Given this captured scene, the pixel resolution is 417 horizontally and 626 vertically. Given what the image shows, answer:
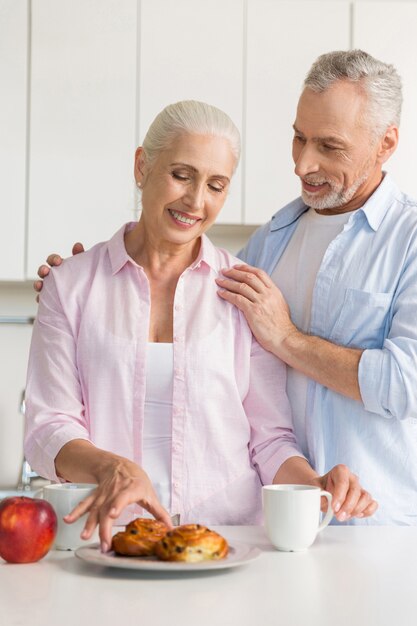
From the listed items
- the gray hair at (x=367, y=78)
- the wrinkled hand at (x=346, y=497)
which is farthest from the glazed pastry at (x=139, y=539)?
the gray hair at (x=367, y=78)

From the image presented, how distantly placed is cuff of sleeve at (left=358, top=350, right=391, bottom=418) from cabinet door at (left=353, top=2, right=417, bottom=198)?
171 cm

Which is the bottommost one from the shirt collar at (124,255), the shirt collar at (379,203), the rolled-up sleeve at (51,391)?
the rolled-up sleeve at (51,391)

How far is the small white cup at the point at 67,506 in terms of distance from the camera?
125 cm

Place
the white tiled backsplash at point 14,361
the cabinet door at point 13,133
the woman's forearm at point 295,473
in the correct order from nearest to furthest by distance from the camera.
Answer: the woman's forearm at point 295,473 → the cabinet door at point 13,133 → the white tiled backsplash at point 14,361

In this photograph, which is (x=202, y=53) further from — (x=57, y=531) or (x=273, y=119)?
(x=57, y=531)

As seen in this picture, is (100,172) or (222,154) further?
(100,172)

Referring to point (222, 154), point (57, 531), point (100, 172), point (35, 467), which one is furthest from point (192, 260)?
point (100, 172)

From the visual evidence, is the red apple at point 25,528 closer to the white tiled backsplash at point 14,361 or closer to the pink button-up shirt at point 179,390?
the pink button-up shirt at point 179,390

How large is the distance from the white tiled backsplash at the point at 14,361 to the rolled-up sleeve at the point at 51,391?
67.2 inches

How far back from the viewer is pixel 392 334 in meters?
1.66

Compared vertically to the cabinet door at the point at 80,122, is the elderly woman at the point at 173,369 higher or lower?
lower

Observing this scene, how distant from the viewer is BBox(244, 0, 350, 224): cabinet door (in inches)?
124

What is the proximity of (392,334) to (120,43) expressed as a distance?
5.89 ft

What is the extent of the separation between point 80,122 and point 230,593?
2.27 m
